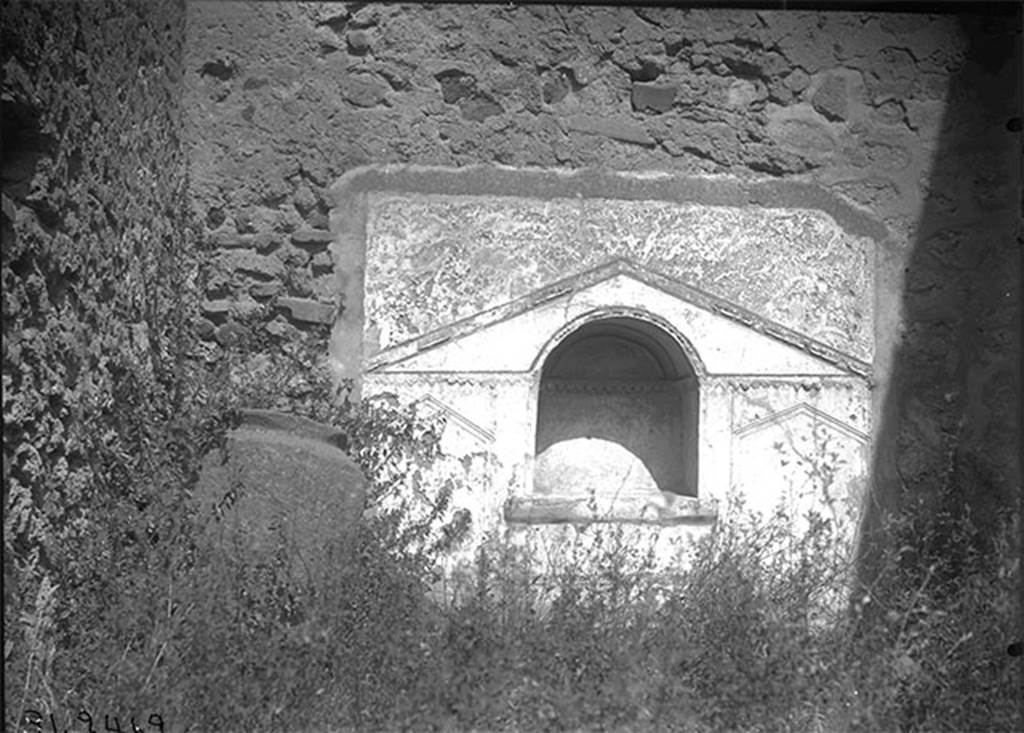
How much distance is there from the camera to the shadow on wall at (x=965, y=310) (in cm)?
532

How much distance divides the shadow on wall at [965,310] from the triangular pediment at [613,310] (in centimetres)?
37

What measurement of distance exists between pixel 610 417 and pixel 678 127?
1599mm

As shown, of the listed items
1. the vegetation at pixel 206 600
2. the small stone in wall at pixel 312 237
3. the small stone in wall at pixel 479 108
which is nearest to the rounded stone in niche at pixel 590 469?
the vegetation at pixel 206 600

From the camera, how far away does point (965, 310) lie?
546 centimetres

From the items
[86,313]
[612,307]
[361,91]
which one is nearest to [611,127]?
[612,307]

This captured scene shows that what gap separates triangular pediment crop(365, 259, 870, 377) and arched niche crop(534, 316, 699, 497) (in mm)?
354

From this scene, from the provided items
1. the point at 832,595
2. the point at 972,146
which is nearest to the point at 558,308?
the point at 832,595

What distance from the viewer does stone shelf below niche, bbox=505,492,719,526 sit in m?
5.17

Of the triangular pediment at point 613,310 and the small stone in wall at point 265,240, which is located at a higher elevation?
the small stone in wall at point 265,240

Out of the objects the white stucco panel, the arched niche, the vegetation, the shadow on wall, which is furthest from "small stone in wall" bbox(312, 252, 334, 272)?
the shadow on wall

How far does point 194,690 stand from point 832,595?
9.60 ft

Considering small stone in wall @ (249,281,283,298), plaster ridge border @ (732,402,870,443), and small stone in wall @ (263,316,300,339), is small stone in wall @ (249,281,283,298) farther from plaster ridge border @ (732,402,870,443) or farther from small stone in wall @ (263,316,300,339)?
plaster ridge border @ (732,402,870,443)

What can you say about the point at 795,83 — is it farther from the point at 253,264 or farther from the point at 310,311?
the point at 253,264

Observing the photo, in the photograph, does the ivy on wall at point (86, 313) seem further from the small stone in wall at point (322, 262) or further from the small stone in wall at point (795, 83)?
the small stone in wall at point (795, 83)
